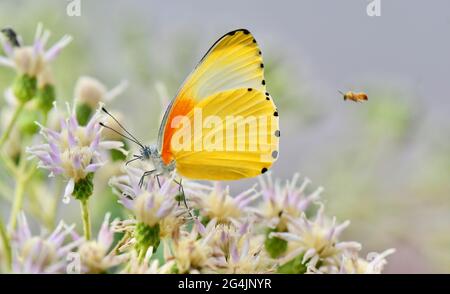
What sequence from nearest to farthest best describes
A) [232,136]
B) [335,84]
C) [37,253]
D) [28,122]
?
1. [37,253]
2. [232,136]
3. [28,122]
4. [335,84]

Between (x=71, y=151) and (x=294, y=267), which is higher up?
(x=71, y=151)

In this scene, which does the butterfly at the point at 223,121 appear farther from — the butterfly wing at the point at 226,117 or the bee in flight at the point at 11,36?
the bee in flight at the point at 11,36

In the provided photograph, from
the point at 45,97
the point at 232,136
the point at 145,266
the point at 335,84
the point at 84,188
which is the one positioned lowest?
the point at 145,266

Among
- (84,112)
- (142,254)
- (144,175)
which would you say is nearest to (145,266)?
(142,254)

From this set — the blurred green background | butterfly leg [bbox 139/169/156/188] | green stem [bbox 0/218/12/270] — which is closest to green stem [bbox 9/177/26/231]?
green stem [bbox 0/218/12/270]

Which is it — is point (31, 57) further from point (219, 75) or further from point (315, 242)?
point (315, 242)

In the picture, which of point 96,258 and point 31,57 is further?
point 31,57
